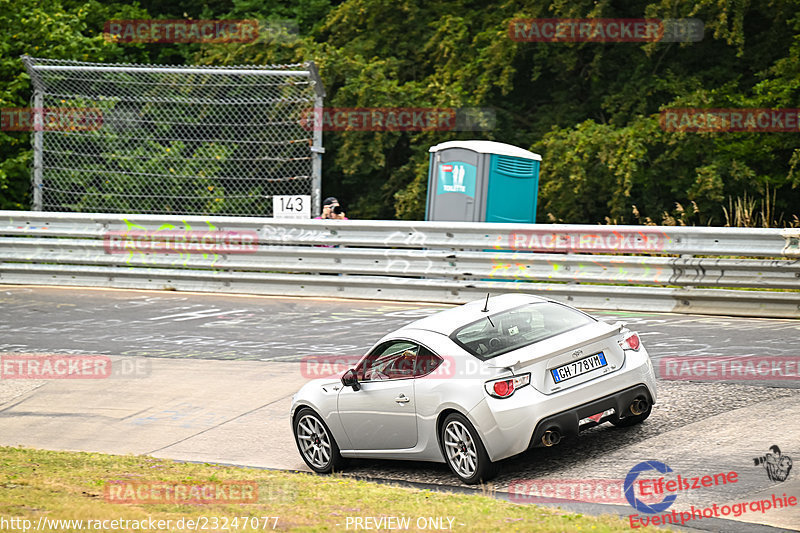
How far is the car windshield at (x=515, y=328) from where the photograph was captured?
811cm

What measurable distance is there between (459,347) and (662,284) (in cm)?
669

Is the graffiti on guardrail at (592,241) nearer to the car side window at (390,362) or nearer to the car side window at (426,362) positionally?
the car side window at (390,362)

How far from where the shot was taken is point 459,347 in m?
8.12

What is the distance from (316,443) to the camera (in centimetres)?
903

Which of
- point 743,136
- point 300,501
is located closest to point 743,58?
point 743,136

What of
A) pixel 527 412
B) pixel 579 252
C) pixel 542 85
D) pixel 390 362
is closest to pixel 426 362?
pixel 390 362

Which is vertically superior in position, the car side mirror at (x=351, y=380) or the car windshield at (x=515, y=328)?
the car windshield at (x=515, y=328)

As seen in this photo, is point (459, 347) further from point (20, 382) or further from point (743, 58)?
point (743, 58)

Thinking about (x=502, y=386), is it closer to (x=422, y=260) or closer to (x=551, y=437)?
(x=551, y=437)

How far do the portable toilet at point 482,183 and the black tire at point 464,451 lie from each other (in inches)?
342

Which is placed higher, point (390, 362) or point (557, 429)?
point (390, 362)

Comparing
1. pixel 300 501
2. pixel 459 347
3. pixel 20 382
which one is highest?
pixel 459 347

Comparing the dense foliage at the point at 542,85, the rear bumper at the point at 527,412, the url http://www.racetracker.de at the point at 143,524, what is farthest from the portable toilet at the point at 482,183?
the url http://www.racetracker.de at the point at 143,524

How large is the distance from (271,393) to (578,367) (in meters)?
4.02
